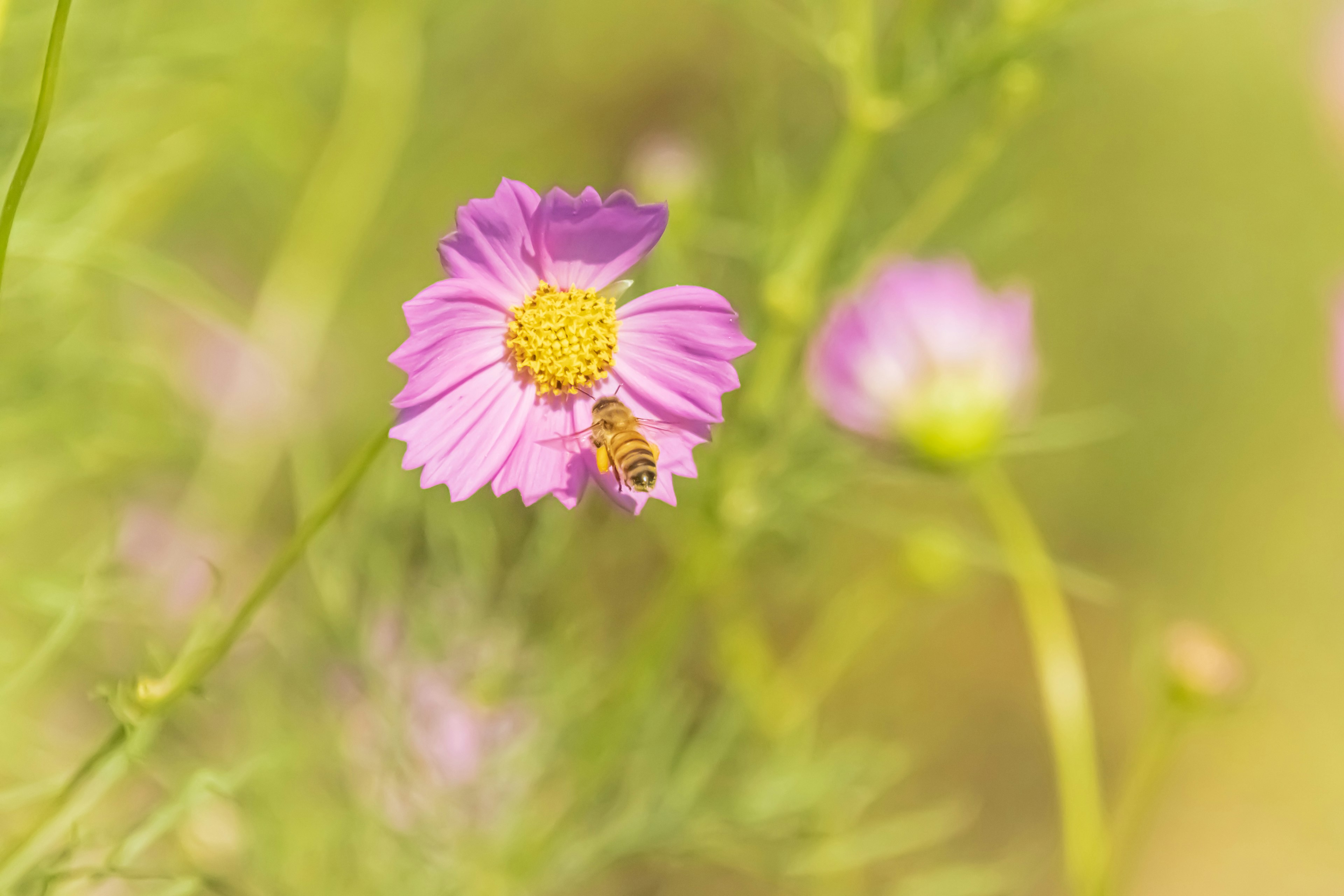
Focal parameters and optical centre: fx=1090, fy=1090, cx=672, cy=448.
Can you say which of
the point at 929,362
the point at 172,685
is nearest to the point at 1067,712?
the point at 929,362

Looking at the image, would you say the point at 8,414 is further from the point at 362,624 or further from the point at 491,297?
the point at 491,297

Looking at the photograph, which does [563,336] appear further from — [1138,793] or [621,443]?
[1138,793]

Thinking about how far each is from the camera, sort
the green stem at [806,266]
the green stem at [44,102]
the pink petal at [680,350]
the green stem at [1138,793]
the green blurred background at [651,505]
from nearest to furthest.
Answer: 1. the green stem at [44,102]
2. the pink petal at [680,350]
3. the green stem at [806,266]
4. the green blurred background at [651,505]
5. the green stem at [1138,793]

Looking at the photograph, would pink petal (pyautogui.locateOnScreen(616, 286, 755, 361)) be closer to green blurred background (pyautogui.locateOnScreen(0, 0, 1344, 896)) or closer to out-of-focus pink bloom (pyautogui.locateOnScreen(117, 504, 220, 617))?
green blurred background (pyautogui.locateOnScreen(0, 0, 1344, 896))

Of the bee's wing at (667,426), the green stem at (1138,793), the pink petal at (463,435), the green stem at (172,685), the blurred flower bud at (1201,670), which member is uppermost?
the green stem at (1138,793)

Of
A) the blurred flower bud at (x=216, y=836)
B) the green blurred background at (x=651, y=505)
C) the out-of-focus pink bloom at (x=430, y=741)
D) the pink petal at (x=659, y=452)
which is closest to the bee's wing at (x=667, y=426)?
the pink petal at (x=659, y=452)

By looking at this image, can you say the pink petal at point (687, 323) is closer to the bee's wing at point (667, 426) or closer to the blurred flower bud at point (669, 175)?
the bee's wing at point (667, 426)
